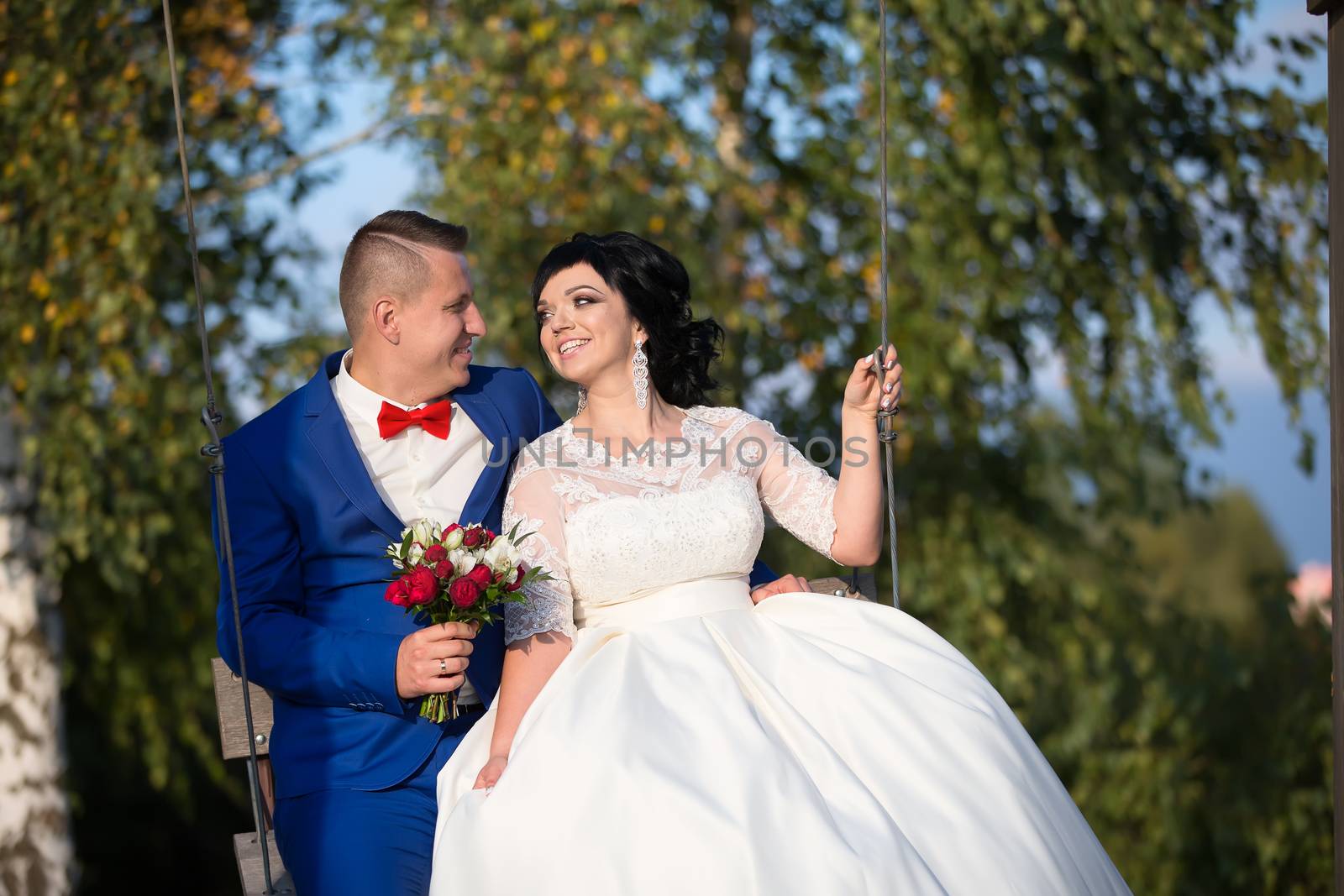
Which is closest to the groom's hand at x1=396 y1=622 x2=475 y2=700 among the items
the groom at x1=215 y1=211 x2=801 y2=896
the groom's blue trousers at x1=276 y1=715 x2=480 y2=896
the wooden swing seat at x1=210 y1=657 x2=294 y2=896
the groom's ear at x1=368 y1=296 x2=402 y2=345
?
the groom at x1=215 y1=211 x2=801 y2=896

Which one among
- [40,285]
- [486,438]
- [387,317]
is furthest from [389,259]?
[40,285]

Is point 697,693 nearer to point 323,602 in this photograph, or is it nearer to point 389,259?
point 323,602

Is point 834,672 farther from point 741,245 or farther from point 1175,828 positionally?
point 1175,828

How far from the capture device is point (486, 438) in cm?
333

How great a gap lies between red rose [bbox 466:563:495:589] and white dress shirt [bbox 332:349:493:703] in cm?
54

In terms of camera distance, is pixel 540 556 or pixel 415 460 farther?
pixel 415 460

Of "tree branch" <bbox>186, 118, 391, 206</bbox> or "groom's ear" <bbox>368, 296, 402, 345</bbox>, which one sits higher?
"tree branch" <bbox>186, 118, 391, 206</bbox>

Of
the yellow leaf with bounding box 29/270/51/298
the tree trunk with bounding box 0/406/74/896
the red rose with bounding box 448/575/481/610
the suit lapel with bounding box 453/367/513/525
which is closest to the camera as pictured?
the red rose with bounding box 448/575/481/610

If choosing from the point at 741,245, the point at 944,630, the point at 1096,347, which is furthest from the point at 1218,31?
the point at 944,630

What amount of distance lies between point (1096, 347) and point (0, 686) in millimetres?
4992

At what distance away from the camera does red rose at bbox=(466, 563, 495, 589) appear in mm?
2676

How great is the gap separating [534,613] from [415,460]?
0.54 metres

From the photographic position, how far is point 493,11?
19.3 ft

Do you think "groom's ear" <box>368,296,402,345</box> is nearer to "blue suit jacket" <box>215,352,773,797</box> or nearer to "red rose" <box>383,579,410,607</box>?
"blue suit jacket" <box>215,352,773,797</box>
